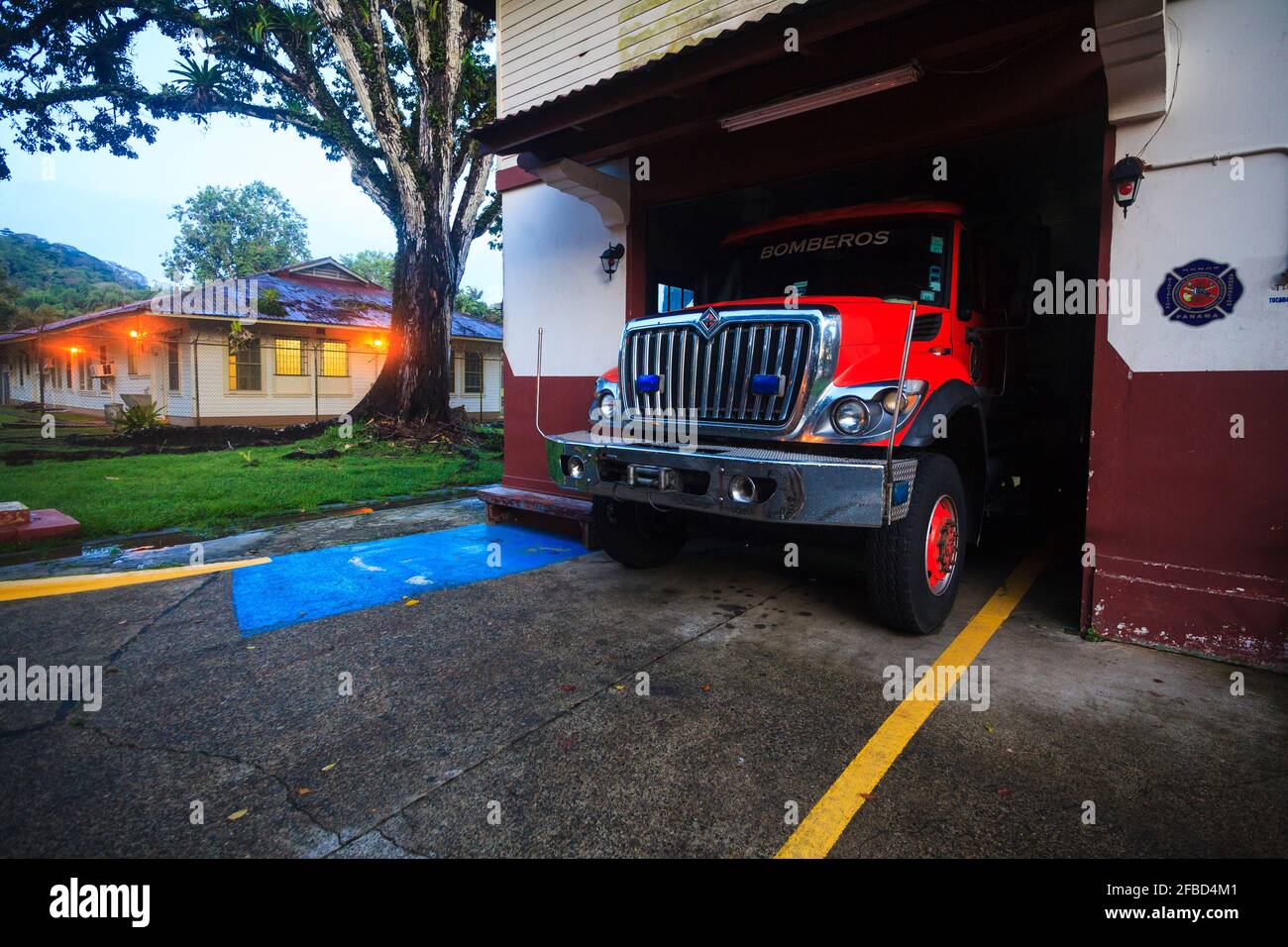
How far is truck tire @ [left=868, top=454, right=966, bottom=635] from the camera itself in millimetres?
3746

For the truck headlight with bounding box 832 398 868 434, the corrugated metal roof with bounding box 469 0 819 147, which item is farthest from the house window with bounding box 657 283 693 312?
the truck headlight with bounding box 832 398 868 434

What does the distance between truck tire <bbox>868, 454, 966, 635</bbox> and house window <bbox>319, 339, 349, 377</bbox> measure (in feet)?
72.7

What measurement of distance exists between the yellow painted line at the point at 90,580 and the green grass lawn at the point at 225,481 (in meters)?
1.47

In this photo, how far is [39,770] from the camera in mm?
2529

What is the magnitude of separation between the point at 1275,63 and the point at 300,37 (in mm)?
16287

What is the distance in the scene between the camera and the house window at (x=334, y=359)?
22.2 meters

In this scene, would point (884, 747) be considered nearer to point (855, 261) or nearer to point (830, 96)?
point (855, 261)

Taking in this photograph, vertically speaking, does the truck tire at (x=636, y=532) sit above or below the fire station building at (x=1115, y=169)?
below

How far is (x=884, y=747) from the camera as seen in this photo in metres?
2.78

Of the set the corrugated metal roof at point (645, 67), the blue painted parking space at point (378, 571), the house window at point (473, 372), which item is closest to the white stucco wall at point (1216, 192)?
the corrugated metal roof at point (645, 67)

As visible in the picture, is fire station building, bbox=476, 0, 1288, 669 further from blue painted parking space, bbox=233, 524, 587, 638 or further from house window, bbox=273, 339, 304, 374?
house window, bbox=273, 339, 304, 374

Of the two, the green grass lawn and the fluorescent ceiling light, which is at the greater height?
the fluorescent ceiling light

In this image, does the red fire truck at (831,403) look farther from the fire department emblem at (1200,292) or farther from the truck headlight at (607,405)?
the fire department emblem at (1200,292)
